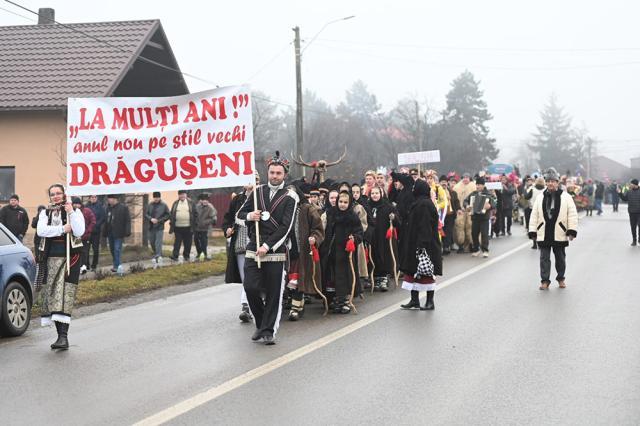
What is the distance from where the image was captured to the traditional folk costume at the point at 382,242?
13.6m

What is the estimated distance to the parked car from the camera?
9.88 m

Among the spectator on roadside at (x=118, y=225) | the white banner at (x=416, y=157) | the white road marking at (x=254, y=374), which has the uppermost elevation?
the white banner at (x=416, y=157)

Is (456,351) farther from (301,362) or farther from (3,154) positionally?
(3,154)

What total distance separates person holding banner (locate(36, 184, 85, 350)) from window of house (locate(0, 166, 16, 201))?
1769 cm

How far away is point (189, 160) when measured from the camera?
9.64 metres

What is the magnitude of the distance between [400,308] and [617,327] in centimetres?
295

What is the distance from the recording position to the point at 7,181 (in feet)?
84.2

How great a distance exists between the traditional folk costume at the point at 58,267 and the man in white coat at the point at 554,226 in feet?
25.4

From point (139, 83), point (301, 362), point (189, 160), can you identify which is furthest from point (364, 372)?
point (139, 83)

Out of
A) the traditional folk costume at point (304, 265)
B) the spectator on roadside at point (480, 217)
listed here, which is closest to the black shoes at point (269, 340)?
the traditional folk costume at point (304, 265)

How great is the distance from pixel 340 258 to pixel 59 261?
3801 millimetres

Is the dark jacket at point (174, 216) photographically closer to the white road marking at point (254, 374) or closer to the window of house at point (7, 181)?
the window of house at point (7, 181)

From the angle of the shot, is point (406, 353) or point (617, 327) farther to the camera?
point (617, 327)

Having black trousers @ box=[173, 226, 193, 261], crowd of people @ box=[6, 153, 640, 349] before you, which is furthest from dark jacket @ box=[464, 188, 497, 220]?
black trousers @ box=[173, 226, 193, 261]
